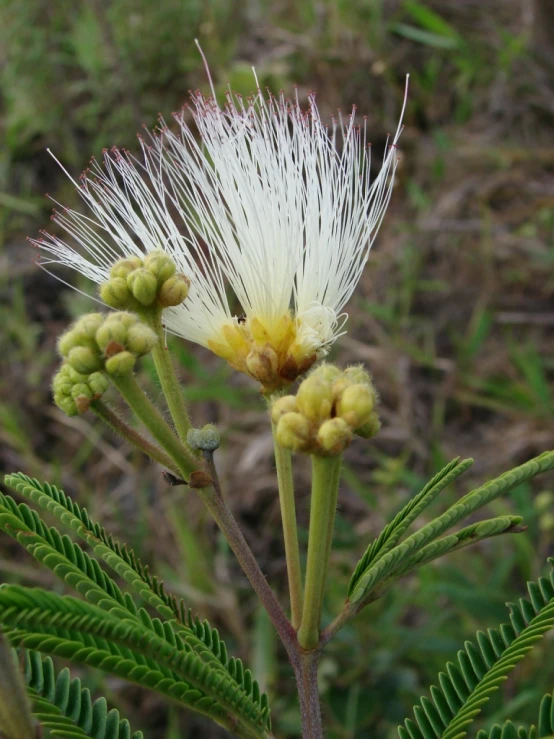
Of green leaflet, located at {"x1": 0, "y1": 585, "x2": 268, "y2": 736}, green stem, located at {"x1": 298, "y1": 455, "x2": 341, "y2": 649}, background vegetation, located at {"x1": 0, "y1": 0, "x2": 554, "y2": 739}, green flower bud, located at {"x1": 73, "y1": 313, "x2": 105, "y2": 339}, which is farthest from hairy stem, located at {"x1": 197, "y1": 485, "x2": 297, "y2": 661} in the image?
background vegetation, located at {"x1": 0, "y1": 0, "x2": 554, "y2": 739}

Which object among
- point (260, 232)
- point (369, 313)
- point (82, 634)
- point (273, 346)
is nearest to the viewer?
point (82, 634)

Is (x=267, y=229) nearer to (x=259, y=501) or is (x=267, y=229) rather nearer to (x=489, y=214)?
(x=259, y=501)

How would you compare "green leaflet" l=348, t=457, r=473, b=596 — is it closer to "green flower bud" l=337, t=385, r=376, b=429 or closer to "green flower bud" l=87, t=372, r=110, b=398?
"green flower bud" l=337, t=385, r=376, b=429

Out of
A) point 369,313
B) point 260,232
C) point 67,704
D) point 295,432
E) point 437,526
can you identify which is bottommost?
point 67,704

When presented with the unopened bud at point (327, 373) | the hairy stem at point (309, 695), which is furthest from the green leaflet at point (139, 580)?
the unopened bud at point (327, 373)

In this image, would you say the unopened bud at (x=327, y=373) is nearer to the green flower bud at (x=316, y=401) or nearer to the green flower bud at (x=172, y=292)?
the green flower bud at (x=316, y=401)

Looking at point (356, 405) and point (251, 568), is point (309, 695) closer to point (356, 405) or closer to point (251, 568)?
point (251, 568)

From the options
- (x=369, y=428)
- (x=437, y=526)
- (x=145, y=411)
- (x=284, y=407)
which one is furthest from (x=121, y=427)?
(x=437, y=526)
